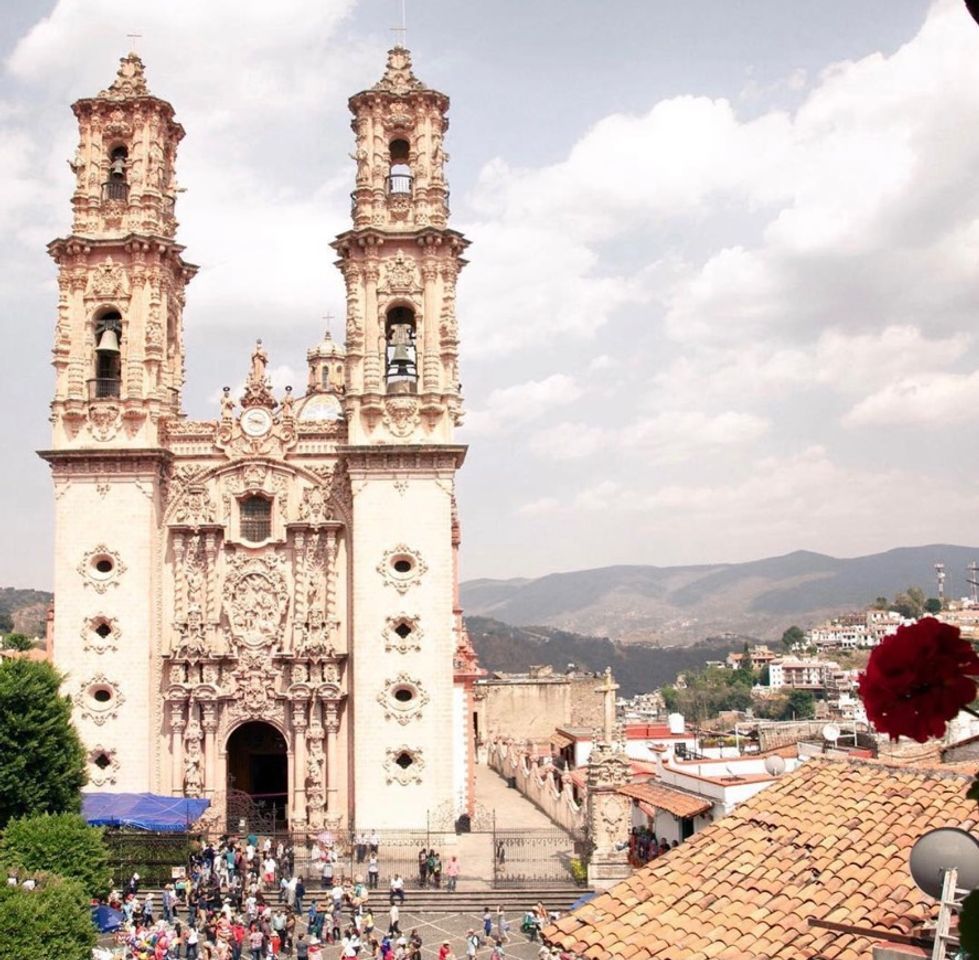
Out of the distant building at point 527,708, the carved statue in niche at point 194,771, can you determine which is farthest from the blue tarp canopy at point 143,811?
the distant building at point 527,708

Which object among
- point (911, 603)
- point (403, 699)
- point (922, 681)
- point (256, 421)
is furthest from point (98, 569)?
point (911, 603)

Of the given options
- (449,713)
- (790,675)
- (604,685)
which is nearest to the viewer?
(604,685)

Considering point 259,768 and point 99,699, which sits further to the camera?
point 259,768

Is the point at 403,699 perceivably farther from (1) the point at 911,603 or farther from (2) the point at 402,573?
(1) the point at 911,603

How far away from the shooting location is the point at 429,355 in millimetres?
32812

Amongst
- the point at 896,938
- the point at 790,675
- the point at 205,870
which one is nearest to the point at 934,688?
the point at 896,938

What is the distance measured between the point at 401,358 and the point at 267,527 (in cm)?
597

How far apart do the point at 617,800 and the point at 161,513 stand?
1478 cm

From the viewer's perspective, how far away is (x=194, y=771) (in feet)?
104

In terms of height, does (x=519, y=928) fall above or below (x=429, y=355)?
below

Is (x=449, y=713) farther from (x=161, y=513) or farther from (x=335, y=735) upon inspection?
(x=161, y=513)

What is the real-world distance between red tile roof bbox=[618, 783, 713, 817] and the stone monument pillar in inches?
12.4

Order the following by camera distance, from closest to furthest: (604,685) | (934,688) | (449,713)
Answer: (934,688), (604,685), (449,713)

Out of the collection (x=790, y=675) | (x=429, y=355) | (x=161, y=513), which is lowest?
(x=790, y=675)
